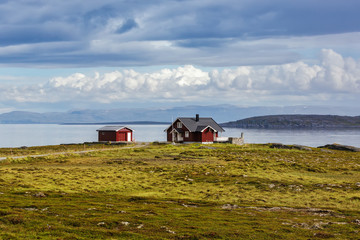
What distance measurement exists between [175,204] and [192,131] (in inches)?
3142

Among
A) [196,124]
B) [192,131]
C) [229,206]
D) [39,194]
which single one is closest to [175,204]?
[229,206]

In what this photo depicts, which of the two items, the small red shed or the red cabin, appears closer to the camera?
the red cabin

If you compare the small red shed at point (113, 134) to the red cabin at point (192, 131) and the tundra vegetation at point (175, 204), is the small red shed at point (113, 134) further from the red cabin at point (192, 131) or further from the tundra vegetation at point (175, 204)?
the tundra vegetation at point (175, 204)

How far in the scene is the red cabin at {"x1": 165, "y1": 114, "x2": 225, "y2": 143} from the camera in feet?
346

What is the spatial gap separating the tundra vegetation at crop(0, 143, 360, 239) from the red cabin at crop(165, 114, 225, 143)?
5873cm

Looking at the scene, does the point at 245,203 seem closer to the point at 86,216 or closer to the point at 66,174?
Result: the point at 86,216

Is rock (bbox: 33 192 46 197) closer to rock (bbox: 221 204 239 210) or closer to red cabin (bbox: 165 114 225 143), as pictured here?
rock (bbox: 221 204 239 210)

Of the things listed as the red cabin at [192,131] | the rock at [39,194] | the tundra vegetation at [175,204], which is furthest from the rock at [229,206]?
the red cabin at [192,131]

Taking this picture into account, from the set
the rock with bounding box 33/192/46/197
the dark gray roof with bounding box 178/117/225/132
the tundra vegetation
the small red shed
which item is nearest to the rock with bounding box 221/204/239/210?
the tundra vegetation

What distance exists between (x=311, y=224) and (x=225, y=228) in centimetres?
462

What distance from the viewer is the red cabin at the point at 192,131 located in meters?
105

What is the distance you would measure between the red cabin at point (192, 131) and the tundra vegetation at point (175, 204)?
5873 cm

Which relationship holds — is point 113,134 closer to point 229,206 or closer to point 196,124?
point 196,124

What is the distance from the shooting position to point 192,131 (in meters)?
105
